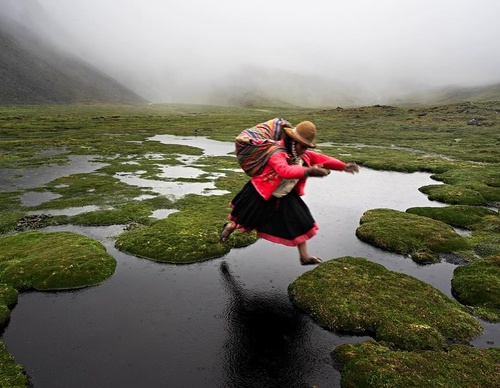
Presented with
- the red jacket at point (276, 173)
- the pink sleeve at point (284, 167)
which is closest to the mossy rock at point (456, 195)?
the red jacket at point (276, 173)

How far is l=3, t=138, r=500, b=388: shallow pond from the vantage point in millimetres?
8984

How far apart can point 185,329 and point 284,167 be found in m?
5.84

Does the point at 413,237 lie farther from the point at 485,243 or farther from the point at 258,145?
the point at 258,145

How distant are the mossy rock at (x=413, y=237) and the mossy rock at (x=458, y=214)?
260 cm

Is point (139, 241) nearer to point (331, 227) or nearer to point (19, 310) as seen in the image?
point (19, 310)

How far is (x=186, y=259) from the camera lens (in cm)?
1577

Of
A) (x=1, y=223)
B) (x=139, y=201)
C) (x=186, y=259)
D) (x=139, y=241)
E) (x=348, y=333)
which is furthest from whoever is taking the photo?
(x=139, y=201)

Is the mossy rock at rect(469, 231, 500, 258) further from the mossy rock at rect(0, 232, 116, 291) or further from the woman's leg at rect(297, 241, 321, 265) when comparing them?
the mossy rock at rect(0, 232, 116, 291)

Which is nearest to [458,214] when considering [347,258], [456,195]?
[456,195]

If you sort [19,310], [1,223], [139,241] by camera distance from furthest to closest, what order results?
[1,223] < [139,241] < [19,310]

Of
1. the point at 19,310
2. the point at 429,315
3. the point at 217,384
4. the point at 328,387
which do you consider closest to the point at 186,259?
the point at 19,310

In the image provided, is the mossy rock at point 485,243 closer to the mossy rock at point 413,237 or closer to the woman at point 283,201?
the mossy rock at point 413,237

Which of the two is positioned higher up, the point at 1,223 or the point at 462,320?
the point at 462,320

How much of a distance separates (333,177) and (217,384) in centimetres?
3206
